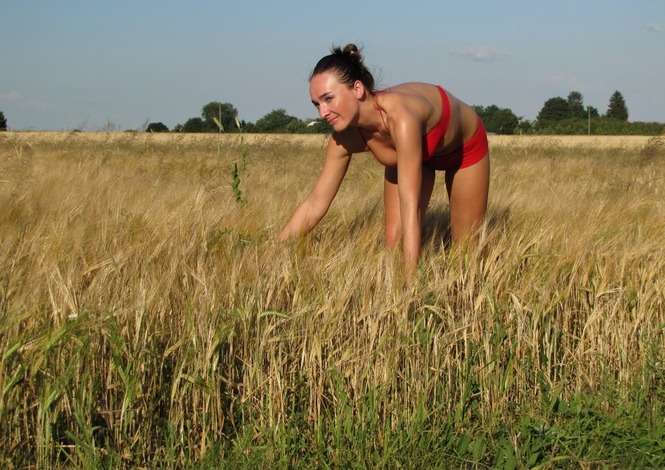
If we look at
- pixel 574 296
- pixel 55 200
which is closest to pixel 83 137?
pixel 55 200

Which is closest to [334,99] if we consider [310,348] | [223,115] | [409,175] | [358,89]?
[358,89]

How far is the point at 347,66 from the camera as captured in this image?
316 centimetres

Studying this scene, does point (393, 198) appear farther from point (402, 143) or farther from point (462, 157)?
point (402, 143)

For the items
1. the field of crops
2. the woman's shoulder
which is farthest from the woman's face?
the field of crops

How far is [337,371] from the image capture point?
2.49m

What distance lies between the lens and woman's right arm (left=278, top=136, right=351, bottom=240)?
345 cm

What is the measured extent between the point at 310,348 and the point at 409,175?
2.78ft

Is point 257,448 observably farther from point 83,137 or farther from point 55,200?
point 83,137

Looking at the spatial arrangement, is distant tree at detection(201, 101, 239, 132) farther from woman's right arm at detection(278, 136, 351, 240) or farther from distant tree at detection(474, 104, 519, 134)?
distant tree at detection(474, 104, 519, 134)

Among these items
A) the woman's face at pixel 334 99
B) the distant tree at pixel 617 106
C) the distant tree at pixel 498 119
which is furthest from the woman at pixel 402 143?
the distant tree at pixel 617 106

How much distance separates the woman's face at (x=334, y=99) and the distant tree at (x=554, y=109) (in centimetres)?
7253

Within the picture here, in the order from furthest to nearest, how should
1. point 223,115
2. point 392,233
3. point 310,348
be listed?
point 223,115, point 392,233, point 310,348

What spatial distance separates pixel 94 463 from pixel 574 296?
1816 millimetres

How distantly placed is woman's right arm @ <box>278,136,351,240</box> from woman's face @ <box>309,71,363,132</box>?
392 mm
